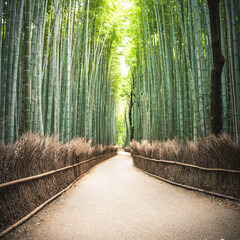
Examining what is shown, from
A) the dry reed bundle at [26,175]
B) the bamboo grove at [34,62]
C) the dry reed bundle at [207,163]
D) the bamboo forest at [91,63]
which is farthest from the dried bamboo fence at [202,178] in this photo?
the bamboo grove at [34,62]

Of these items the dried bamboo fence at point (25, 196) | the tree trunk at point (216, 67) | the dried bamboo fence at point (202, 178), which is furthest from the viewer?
the tree trunk at point (216, 67)

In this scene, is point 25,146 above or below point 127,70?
below

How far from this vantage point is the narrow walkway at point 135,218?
167 cm

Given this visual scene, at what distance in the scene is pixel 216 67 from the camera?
119 inches

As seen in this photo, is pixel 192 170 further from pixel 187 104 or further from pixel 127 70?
pixel 127 70

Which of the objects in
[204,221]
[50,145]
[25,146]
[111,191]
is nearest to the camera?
[204,221]

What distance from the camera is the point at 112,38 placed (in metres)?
9.00

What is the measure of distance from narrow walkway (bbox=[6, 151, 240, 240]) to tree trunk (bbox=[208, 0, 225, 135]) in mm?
1081

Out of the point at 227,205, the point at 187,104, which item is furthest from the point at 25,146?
the point at 187,104

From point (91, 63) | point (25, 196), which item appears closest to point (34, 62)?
point (25, 196)

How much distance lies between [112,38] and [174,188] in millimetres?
7292

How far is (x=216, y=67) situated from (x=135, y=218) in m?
2.29

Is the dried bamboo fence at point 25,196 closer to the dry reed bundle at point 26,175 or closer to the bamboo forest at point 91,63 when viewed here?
the dry reed bundle at point 26,175

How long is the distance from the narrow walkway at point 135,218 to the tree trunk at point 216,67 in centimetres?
108
